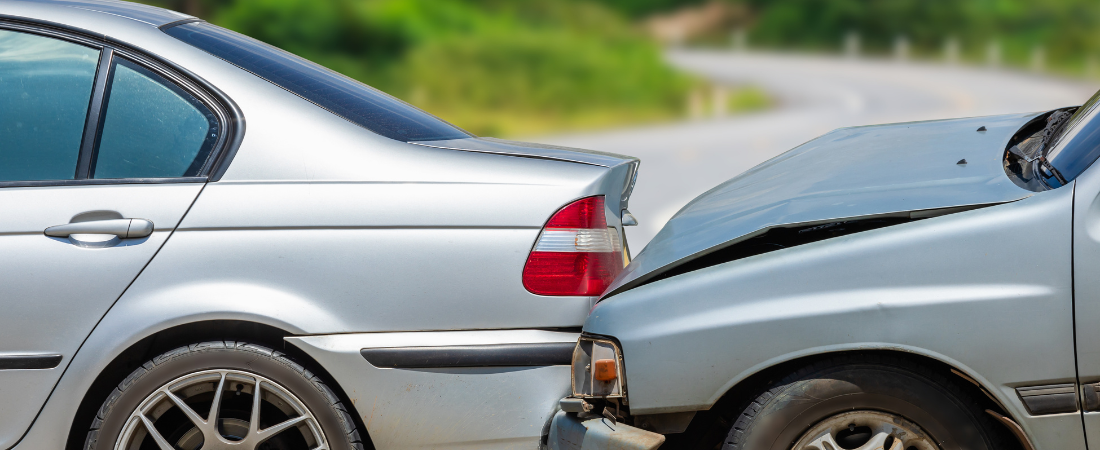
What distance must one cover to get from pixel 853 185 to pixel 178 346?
1.93 meters

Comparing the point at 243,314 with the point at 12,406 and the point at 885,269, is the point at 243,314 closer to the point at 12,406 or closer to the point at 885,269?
the point at 12,406

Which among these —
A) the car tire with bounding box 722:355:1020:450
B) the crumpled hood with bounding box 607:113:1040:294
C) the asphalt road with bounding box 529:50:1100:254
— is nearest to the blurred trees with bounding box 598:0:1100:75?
the asphalt road with bounding box 529:50:1100:254

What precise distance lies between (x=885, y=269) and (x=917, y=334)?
0.17m

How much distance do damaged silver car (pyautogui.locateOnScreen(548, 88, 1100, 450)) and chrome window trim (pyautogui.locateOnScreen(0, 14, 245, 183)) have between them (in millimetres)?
1146

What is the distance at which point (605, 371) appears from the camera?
2.71 m

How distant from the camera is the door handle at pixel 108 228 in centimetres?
277

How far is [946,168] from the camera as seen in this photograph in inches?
112

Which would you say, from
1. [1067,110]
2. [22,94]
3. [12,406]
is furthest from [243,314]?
[1067,110]

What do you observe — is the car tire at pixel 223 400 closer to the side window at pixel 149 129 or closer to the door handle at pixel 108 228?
the door handle at pixel 108 228

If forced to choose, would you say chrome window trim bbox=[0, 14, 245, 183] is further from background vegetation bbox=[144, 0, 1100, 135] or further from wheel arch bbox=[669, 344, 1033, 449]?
background vegetation bbox=[144, 0, 1100, 135]

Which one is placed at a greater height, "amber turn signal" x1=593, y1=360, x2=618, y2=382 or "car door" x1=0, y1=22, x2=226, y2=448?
"car door" x1=0, y1=22, x2=226, y2=448

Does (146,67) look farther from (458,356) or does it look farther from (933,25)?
(933,25)

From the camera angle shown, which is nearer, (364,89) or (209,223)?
(209,223)

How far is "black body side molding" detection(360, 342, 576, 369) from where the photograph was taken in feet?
9.16
